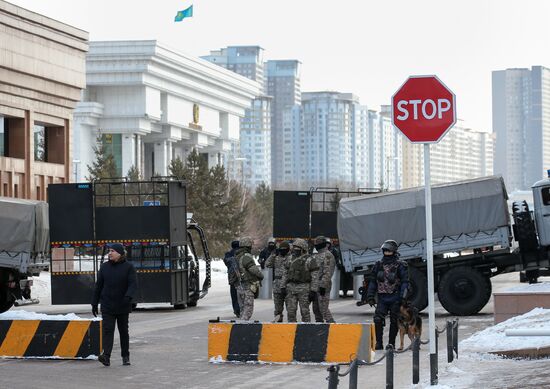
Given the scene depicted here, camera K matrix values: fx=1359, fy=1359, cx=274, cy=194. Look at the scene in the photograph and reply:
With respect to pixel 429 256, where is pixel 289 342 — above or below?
below

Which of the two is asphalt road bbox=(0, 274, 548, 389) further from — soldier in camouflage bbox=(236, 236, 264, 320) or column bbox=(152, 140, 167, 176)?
column bbox=(152, 140, 167, 176)

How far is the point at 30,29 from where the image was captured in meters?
70.5

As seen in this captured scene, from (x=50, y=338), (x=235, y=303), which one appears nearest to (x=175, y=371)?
(x=50, y=338)

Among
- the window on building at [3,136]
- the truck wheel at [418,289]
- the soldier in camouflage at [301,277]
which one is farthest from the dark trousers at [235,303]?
the window on building at [3,136]

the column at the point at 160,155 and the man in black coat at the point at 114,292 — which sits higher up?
the column at the point at 160,155

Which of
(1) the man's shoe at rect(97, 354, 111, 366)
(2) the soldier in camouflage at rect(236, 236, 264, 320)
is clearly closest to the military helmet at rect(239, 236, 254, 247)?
(2) the soldier in camouflage at rect(236, 236, 264, 320)

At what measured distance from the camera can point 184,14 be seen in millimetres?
120250

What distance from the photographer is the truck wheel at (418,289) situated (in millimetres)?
30234

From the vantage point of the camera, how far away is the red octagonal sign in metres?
14.4

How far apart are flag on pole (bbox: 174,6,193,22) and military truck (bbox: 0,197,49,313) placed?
86328mm

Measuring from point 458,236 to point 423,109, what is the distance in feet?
55.6

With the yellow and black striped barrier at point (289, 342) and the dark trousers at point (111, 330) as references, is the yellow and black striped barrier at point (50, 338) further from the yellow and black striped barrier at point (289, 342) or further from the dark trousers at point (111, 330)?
the yellow and black striped barrier at point (289, 342)

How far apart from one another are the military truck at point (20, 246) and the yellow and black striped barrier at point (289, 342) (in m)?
12.9

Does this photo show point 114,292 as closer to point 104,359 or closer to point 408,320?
point 104,359
